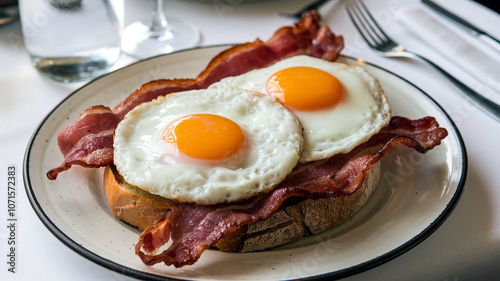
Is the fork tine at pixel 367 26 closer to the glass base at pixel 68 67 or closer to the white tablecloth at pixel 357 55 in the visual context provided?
the white tablecloth at pixel 357 55

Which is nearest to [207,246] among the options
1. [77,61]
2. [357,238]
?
[357,238]

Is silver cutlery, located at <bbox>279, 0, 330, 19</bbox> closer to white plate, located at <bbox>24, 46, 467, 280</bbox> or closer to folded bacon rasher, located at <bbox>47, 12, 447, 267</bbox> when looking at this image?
folded bacon rasher, located at <bbox>47, 12, 447, 267</bbox>

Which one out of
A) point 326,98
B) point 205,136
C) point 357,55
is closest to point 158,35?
point 357,55

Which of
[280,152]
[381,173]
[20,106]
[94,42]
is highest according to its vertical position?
[280,152]

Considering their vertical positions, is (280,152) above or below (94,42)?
above

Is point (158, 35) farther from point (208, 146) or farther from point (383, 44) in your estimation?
point (208, 146)

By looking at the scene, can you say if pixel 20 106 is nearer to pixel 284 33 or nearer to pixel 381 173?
pixel 284 33
